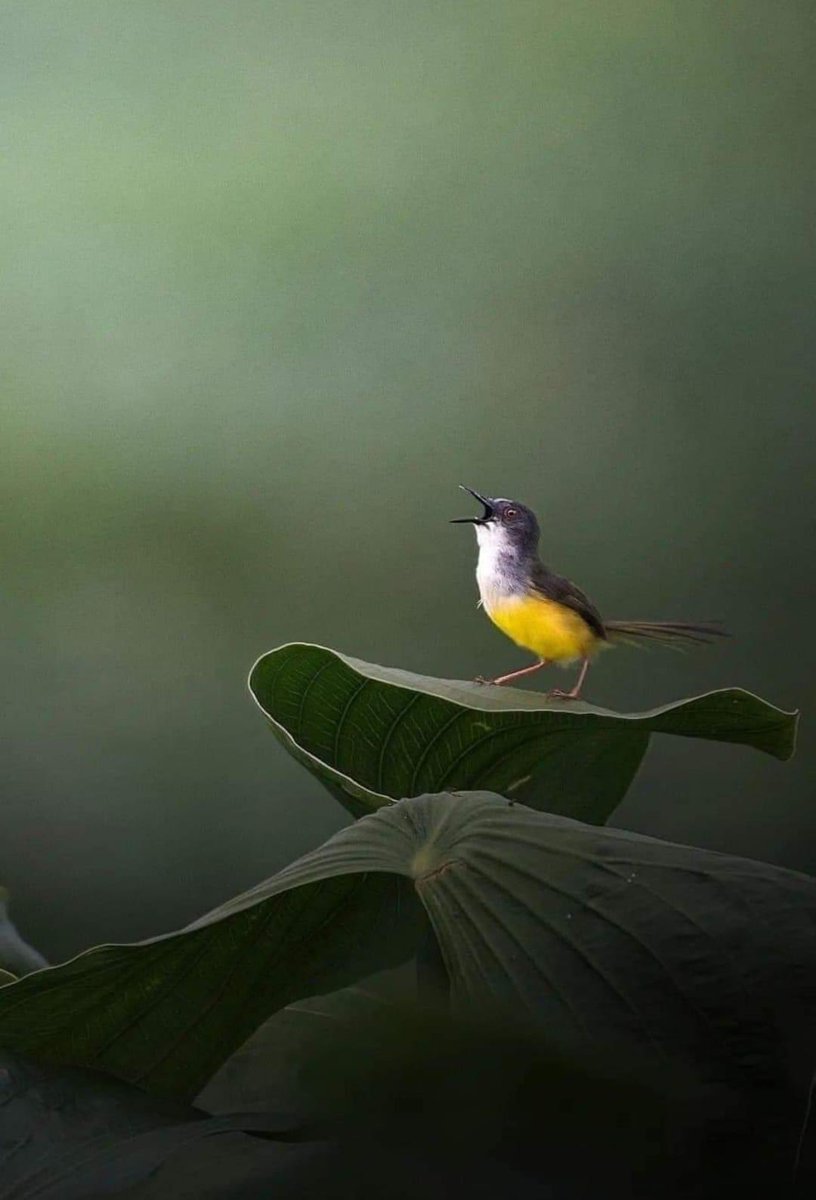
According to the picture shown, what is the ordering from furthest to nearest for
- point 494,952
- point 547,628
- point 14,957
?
point 547,628, point 14,957, point 494,952

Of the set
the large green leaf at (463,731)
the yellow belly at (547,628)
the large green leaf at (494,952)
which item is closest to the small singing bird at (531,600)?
the yellow belly at (547,628)

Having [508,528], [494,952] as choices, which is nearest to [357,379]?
[508,528]

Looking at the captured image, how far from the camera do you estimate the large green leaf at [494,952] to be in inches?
8.2

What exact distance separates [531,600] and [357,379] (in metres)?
0.57

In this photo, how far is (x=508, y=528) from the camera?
3.24 ft

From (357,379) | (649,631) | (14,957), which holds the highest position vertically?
(357,379)

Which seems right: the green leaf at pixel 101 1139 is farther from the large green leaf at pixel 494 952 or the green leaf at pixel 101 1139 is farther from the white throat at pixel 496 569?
the white throat at pixel 496 569

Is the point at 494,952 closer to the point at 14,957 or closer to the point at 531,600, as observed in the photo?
the point at 14,957

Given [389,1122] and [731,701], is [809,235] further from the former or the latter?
[389,1122]

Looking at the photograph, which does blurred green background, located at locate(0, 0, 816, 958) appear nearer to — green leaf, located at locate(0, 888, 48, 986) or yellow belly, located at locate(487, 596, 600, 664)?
yellow belly, located at locate(487, 596, 600, 664)

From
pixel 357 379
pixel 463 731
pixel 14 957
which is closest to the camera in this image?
pixel 463 731

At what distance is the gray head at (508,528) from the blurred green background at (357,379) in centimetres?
41

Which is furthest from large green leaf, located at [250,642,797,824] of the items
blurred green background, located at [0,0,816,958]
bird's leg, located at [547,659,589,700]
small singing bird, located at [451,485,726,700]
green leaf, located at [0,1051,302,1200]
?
blurred green background, located at [0,0,816,958]

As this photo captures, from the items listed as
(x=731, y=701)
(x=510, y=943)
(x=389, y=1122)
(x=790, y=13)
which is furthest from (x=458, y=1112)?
(x=790, y=13)
